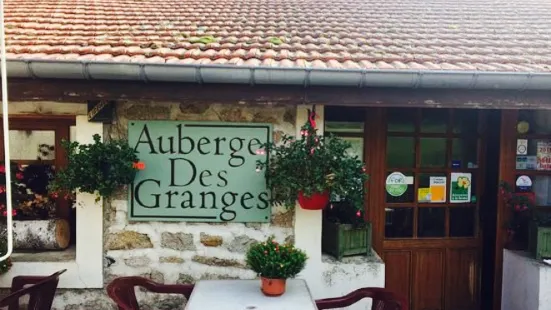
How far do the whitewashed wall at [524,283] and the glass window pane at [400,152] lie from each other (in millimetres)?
1207

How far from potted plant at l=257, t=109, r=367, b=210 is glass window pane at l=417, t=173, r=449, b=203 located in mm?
1151

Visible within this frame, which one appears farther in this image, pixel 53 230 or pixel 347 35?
pixel 347 35

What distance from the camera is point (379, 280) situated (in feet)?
12.1

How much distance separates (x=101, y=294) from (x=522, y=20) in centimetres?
541

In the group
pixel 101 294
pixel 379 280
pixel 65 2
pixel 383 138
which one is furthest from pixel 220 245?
pixel 65 2

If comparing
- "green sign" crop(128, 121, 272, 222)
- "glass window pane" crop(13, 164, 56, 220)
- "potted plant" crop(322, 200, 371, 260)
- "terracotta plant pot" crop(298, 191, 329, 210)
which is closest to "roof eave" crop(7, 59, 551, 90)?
"green sign" crop(128, 121, 272, 222)

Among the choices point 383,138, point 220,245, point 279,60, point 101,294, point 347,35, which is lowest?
point 101,294

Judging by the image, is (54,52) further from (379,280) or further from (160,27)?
(379,280)

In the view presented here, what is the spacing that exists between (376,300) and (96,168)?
228cm

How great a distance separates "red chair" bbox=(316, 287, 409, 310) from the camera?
10.4ft

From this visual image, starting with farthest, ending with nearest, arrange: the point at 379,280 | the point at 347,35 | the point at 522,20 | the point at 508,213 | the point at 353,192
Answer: the point at 522,20
the point at 347,35
the point at 508,213
the point at 379,280
the point at 353,192

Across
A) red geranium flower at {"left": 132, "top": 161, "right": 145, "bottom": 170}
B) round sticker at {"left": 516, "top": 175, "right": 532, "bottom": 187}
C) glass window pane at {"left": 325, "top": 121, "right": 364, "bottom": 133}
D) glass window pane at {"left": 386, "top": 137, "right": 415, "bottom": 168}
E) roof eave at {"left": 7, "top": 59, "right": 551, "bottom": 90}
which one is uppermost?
roof eave at {"left": 7, "top": 59, "right": 551, "bottom": 90}

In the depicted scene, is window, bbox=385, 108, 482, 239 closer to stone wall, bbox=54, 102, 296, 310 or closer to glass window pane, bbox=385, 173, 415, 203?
glass window pane, bbox=385, 173, 415, 203

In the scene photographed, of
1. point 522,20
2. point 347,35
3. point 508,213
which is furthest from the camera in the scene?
point 522,20
